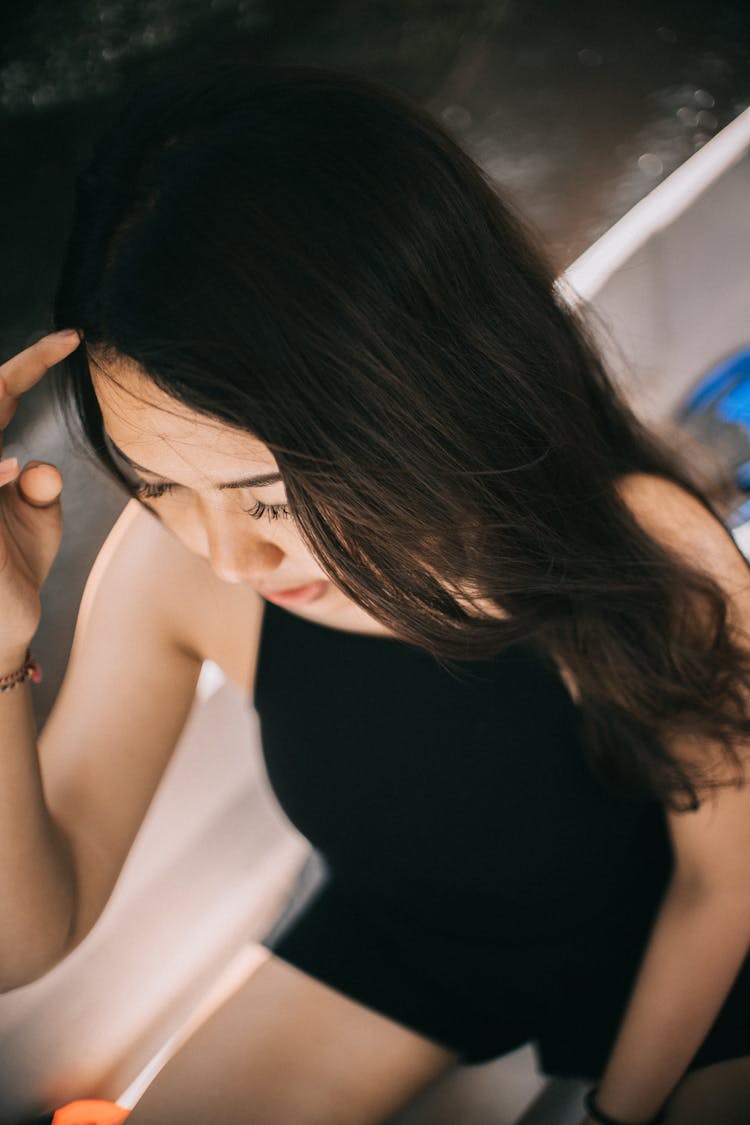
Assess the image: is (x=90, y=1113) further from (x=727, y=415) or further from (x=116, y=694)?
(x=727, y=415)

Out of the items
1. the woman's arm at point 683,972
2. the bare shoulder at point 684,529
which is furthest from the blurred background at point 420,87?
the woman's arm at point 683,972

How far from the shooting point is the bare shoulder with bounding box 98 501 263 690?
82 cm

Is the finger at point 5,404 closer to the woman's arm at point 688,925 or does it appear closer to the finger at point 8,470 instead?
the finger at point 8,470

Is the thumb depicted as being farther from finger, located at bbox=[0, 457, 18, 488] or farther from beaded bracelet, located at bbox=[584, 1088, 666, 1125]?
beaded bracelet, located at bbox=[584, 1088, 666, 1125]

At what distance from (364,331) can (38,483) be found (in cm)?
30

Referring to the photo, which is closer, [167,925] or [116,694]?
[116,694]

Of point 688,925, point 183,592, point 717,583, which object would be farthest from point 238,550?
point 688,925

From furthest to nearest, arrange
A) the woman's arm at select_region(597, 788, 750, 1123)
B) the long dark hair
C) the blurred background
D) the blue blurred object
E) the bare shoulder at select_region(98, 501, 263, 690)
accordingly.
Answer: the blue blurred object
the bare shoulder at select_region(98, 501, 263, 690)
the woman's arm at select_region(597, 788, 750, 1123)
the blurred background
the long dark hair

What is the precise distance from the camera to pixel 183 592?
0.85 meters

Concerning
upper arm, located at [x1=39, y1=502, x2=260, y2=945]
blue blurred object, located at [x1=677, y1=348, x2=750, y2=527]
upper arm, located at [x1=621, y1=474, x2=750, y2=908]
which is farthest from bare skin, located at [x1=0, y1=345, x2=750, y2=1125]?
blue blurred object, located at [x1=677, y1=348, x2=750, y2=527]

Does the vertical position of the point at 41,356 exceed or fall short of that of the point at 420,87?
it falls short

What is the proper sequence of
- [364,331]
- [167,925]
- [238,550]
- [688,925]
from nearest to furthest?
[364,331] → [238,550] → [688,925] → [167,925]

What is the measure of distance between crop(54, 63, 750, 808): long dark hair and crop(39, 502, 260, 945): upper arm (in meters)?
0.21

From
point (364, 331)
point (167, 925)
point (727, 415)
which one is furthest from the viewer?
point (727, 415)
